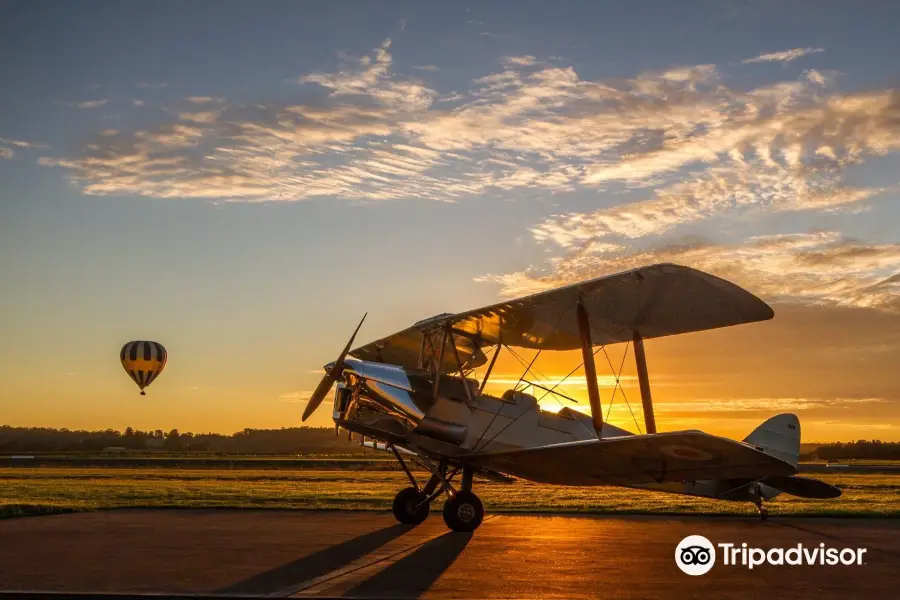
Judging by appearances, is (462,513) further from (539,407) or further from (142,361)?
(142,361)

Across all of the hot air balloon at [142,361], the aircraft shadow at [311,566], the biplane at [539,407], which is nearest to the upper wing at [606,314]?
the biplane at [539,407]

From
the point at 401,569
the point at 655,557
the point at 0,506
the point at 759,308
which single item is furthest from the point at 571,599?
the point at 0,506

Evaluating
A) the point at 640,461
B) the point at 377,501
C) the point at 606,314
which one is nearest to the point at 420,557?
the point at 640,461

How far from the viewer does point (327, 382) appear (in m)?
17.8

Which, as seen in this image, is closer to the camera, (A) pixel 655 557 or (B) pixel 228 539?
(A) pixel 655 557

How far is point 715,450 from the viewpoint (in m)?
12.4

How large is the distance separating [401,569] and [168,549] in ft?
12.7

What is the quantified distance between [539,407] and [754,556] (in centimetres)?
567

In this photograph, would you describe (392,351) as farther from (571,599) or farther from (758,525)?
(571,599)

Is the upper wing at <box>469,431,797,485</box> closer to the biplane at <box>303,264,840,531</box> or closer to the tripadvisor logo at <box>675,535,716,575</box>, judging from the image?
the biplane at <box>303,264,840,531</box>

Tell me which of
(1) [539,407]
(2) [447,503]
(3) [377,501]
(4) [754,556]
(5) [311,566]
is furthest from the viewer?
(3) [377,501]

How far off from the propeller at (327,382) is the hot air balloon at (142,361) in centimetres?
3889

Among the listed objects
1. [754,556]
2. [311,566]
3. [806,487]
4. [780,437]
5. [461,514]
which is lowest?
[311,566]

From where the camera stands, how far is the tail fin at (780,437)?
751 inches
